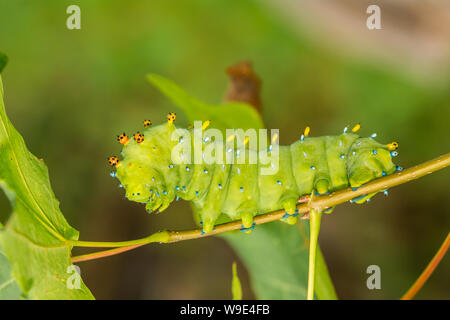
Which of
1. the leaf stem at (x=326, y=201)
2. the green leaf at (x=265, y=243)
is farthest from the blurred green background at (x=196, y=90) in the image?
the leaf stem at (x=326, y=201)

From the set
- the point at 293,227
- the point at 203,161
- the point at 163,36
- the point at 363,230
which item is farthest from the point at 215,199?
the point at 163,36

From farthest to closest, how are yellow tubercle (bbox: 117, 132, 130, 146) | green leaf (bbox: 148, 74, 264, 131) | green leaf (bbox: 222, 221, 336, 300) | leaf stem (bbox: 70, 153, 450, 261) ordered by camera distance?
green leaf (bbox: 222, 221, 336, 300)
green leaf (bbox: 148, 74, 264, 131)
yellow tubercle (bbox: 117, 132, 130, 146)
leaf stem (bbox: 70, 153, 450, 261)

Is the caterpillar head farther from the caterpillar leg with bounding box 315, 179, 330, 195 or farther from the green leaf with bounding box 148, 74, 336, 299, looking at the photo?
the green leaf with bounding box 148, 74, 336, 299

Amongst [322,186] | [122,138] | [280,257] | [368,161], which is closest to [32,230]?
[122,138]

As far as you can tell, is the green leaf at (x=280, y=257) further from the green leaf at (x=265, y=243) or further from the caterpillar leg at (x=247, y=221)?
the caterpillar leg at (x=247, y=221)

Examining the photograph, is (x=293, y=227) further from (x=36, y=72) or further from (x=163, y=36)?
(x=36, y=72)

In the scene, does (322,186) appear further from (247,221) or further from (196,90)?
(196,90)

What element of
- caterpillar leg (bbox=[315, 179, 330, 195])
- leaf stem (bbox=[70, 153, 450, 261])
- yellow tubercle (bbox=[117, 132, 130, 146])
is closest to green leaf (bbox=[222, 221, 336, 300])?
caterpillar leg (bbox=[315, 179, 330, 195])
